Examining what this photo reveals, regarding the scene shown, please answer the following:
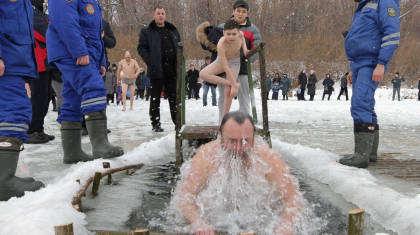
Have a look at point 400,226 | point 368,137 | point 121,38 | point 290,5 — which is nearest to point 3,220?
point 400,226

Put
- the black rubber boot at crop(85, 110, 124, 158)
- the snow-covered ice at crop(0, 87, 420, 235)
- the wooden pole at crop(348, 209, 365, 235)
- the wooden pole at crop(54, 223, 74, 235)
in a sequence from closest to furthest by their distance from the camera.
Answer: the wooden pole at crop(54, 223, 74, 235) < the wooden pole at crop(348, 209, 365, 235) < the snow-covered ice at crop(0, 87, 420, 235) < the black rubber boot at crop(85, 110, 124, 158)

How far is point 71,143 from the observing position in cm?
347

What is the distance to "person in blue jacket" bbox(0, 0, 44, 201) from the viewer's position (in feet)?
7.70

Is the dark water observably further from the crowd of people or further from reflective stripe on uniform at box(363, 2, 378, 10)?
reflective stripe on uniform at box(363, 2, 378, 10)

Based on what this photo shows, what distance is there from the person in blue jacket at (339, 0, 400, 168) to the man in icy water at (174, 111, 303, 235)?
163 centimetres

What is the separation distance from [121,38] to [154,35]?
22.4m

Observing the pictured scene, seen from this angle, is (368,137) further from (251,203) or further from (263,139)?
(251,203)

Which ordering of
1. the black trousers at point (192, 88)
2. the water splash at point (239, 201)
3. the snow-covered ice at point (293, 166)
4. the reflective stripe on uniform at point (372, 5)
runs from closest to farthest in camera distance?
the snow-covered ice at point (293, 166) < the water splash at point (239, 201) < the reflective stripe on uniform at point (372, 5) < the black trousers at point (192, 88)

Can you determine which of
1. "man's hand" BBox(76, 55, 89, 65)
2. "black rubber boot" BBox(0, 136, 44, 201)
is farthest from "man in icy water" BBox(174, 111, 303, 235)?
"man's hand" BBox(76, 55, 89, 65)

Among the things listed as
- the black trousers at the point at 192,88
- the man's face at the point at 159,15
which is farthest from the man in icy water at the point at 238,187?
the black trousers at the point at 192,88

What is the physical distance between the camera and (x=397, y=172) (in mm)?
3371

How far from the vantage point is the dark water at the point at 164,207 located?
2116mm

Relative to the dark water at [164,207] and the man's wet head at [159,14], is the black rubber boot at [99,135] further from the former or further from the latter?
the man's wet head at [159,14]

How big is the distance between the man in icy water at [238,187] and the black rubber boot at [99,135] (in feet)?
4.14
